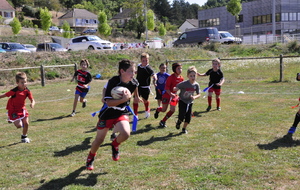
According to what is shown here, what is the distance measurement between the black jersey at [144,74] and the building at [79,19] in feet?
308

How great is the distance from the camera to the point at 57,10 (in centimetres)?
11706

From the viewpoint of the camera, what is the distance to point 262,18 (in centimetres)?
6875

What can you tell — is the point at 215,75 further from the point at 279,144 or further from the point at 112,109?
the point at 112,109

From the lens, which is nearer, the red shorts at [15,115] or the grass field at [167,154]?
the grass field at [167,154]

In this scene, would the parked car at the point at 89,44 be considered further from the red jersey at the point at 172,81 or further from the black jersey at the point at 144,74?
the red jersey at the point at 172,81

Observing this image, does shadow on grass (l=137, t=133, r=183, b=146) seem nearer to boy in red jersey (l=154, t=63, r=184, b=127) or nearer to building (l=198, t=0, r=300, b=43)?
boy in red jersey (l=154, t=63, r=184, b=127)

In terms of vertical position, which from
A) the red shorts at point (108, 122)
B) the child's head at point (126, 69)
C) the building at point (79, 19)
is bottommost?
the red shorts at point (108, 122)

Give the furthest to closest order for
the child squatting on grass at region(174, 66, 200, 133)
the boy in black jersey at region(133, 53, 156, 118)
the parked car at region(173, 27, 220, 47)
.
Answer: the parked car at region(173, 27, 220, 47)
the boy in black jersey at region(133, 53, 156, 118)
the child squatting on grass at region(174, 66, 200, 133)

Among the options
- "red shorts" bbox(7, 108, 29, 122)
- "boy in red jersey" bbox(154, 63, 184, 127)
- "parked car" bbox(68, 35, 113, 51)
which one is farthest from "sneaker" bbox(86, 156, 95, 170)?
"parked car" bbox(68, 35, 113, 51)

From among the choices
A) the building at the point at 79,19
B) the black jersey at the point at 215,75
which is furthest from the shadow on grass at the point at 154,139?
the building at the point at 79,19

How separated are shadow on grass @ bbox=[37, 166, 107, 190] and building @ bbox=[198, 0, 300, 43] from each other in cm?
5620

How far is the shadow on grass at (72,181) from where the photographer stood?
5.07 metres

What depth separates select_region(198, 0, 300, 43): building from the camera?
62625mm

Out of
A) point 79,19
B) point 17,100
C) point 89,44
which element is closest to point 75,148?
point 17,100
